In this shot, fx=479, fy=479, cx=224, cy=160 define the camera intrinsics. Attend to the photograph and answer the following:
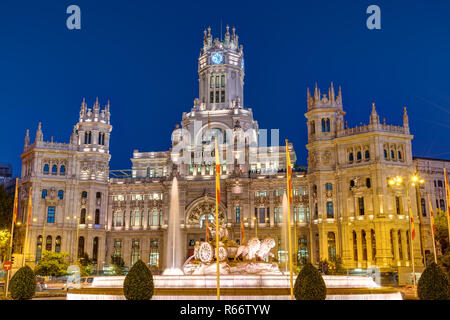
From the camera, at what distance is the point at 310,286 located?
23.8 meters

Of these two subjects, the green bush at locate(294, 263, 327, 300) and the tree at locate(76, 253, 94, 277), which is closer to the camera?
the green bush at locate(294, 263, 327, 300)

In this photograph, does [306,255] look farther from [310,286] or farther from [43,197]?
[310,286]

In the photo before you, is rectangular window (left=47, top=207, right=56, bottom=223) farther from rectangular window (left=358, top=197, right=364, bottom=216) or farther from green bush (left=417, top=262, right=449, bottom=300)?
green bush (left=417, top=262, right=449, bottom=300)

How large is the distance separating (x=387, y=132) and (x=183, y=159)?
128 ft

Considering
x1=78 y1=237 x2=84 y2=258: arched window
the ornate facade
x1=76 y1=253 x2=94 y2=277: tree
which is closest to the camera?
x1=76 y1=253 x2=94 y2=277: tree

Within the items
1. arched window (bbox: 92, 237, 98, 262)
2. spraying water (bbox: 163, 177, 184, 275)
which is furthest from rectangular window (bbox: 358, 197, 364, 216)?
arched window (bbox: 92, 237, 98, 262)

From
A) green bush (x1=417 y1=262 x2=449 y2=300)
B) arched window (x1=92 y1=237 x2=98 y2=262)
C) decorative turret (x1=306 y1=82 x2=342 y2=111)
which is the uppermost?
decorative turret (x1=306 y1=82 x2=342 y2=111)

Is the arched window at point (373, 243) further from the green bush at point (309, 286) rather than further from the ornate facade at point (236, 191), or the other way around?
the green bush at point (309, 286)

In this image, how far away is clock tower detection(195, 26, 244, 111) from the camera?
106m

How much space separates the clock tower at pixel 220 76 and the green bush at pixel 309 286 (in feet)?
266

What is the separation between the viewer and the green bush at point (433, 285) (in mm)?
24797

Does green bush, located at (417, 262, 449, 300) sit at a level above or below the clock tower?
below

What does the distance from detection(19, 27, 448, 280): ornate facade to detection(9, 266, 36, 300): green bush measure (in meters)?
49.0
